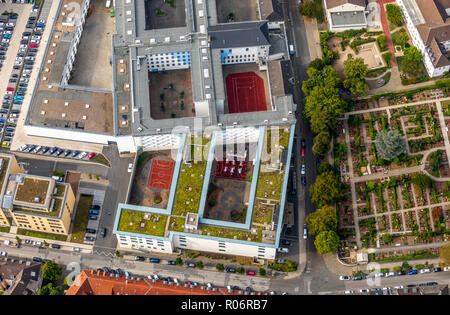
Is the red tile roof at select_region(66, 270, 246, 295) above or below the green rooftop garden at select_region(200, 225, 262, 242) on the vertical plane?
below

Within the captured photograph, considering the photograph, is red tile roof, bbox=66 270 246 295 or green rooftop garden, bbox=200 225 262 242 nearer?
red tile roof, bbox=66 270 246 295

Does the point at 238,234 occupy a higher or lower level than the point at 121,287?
higher

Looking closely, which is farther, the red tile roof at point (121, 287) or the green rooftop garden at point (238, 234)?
the green rooftop garden at point (238, 234)

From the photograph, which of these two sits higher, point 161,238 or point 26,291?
point 161,238

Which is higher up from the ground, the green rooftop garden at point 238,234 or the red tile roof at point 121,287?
the green rooftop garden at point 238,234
